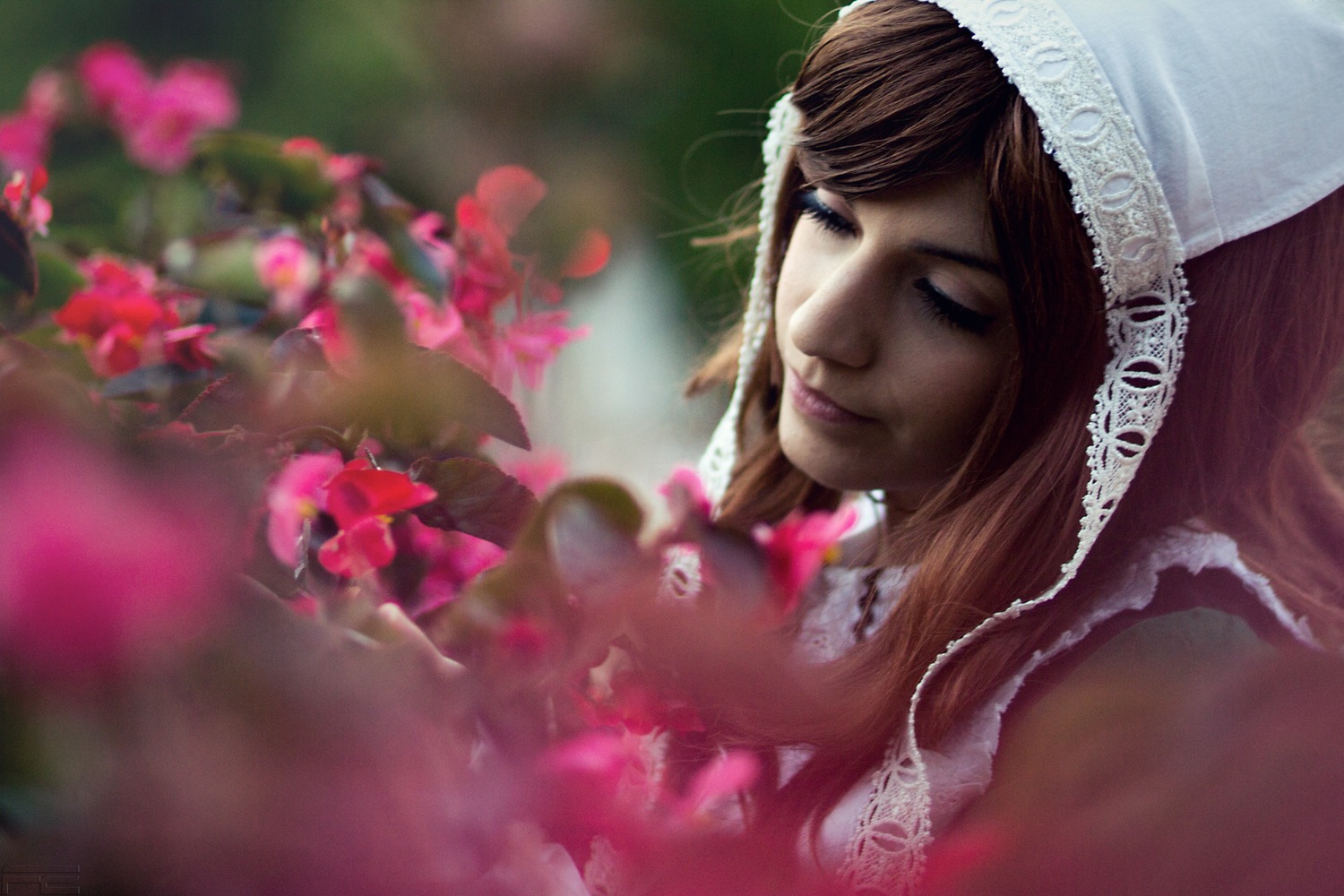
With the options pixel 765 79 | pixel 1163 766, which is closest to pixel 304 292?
pixel 1163 766

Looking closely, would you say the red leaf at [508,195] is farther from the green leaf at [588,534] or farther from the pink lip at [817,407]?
the green leaf at [588,534]

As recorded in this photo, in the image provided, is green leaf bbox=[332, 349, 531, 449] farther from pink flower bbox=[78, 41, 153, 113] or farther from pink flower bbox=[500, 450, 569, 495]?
pink flower bbox=[78, 41, 153, 113]

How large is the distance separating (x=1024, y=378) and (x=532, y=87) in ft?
10.3

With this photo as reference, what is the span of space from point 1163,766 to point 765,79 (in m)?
3.31

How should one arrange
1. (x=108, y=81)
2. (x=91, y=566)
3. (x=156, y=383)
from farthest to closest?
(x=108, y=81)
(x=156, y=383)
(x=91, y=566)

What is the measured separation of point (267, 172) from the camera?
27.7 inches

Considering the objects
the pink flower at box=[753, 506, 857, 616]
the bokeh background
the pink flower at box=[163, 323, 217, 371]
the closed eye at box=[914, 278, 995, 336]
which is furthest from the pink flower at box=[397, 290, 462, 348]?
A: the bokeh background

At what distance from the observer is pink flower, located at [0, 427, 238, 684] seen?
0.66 feet

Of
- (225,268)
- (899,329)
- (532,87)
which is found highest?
(225,268)

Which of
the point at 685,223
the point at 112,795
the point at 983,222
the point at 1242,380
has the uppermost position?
the point at 112,795

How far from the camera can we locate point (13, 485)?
21 centimetres

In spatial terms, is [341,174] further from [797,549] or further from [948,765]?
[948,765]

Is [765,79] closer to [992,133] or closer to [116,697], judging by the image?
[992,133]

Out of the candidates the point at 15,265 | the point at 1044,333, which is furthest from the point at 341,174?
the point at 1044,333
